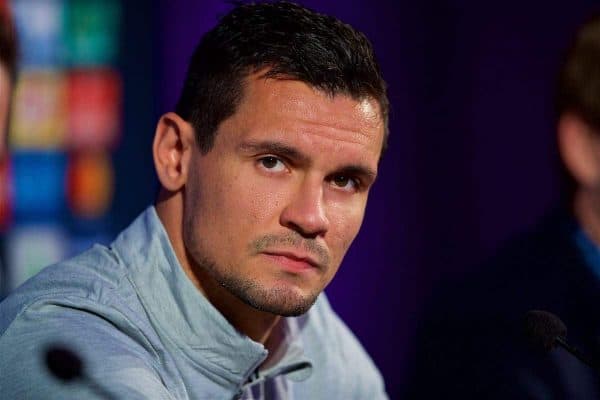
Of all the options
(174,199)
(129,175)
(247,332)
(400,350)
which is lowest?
(400,350)

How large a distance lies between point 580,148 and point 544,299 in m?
0.47

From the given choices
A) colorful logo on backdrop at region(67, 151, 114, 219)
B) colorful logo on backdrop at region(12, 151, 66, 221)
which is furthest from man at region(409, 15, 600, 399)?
colorful logo on backdrop at region(12, 151, 66, 221)

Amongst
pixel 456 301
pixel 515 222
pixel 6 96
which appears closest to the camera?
pixel 6 96

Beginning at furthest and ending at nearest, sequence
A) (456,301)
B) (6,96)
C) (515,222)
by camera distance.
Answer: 1. (515,222)
2. (456,301)
3. (6,96)

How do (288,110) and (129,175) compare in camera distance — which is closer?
(288,110)

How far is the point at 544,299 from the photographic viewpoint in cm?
242

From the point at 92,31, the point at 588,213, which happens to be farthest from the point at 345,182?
the point at 92,31

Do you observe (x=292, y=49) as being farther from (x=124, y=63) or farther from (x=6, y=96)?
(x=124, y=63)

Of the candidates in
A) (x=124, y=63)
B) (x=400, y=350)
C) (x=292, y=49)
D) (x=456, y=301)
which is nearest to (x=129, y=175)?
(x=124, y=63)

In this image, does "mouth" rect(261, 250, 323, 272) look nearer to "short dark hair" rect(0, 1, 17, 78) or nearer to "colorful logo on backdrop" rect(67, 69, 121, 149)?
"short dark hair" rect(0, 1, 17, 78)

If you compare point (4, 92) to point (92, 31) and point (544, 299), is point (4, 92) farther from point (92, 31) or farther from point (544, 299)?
point (92, 31)

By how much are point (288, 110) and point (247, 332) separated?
48 cm

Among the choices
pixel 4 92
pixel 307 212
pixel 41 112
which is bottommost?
pixel 41 112

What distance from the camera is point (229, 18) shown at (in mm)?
2031
